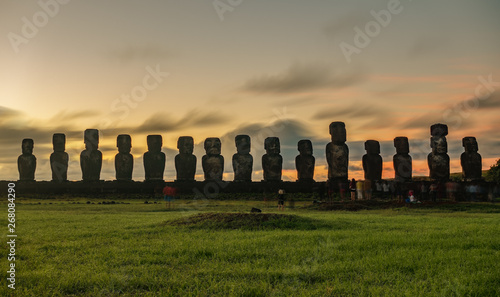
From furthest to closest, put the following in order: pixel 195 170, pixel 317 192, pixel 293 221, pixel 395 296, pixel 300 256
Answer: pixel 195 170 < pixel 317 192 < pixel 293 221 < pixel 300 256 < pixel 395 296

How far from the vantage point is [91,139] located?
35.5 meters

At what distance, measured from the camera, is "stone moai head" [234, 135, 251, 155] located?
33969mm

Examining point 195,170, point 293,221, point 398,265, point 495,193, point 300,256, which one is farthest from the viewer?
point 195,170

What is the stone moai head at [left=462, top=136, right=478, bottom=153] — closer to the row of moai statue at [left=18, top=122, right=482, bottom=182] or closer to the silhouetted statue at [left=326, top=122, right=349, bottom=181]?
the row of moai statue at [left=18, top=122, right=482, bottom=182]

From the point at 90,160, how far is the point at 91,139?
177 centimetres

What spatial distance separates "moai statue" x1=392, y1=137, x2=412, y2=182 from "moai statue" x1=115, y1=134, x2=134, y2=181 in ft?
63.2

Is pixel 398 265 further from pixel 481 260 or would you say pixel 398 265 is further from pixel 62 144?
pixel 62 144

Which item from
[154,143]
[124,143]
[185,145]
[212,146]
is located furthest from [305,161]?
[124,143]

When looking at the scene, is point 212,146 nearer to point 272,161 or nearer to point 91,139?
point 272,161

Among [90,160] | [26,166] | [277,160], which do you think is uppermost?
[90,160]

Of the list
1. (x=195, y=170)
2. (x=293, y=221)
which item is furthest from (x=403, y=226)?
(x=195, y=170)

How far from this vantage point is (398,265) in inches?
282

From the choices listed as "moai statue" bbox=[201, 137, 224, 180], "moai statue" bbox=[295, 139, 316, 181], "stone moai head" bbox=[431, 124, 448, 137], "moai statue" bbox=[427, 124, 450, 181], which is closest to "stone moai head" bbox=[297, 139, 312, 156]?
"moai statue" bbox=[295, 139, 316, 181]

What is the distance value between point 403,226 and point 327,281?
22.7 feet
